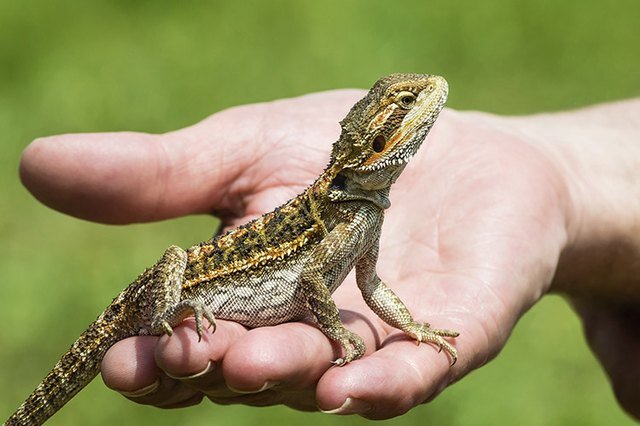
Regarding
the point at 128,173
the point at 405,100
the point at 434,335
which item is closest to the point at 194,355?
the point at 434,335

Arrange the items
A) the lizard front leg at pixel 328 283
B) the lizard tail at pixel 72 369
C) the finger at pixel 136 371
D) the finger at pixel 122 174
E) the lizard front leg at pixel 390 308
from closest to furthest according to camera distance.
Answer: the finger at pixel 136 371, the lizard front leg at pixel 328 283, the lizard front leg at pixel 390 308, the lizard tail at pixel 72 369, the finger at pixel 122 174

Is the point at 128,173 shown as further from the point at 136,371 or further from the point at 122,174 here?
the point at 136,371

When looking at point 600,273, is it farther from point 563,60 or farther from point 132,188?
point 563,60

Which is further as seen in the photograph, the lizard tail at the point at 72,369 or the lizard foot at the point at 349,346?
the lizard tail at the point at 72,369

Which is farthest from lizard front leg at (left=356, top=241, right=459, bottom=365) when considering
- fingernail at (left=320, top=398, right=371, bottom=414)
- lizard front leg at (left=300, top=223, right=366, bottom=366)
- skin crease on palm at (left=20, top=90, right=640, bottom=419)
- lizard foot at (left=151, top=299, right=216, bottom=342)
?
lizard foot at (left=151, top=299, right=216, bottom=342)

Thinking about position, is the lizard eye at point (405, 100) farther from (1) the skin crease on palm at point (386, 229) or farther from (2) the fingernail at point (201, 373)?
(2) the fingernail at point (201, 373)

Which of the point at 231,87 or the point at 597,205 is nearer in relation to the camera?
the point at 597,205

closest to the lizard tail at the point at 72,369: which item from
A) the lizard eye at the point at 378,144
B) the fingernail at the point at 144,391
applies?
the fingernail at the point at 144,391
